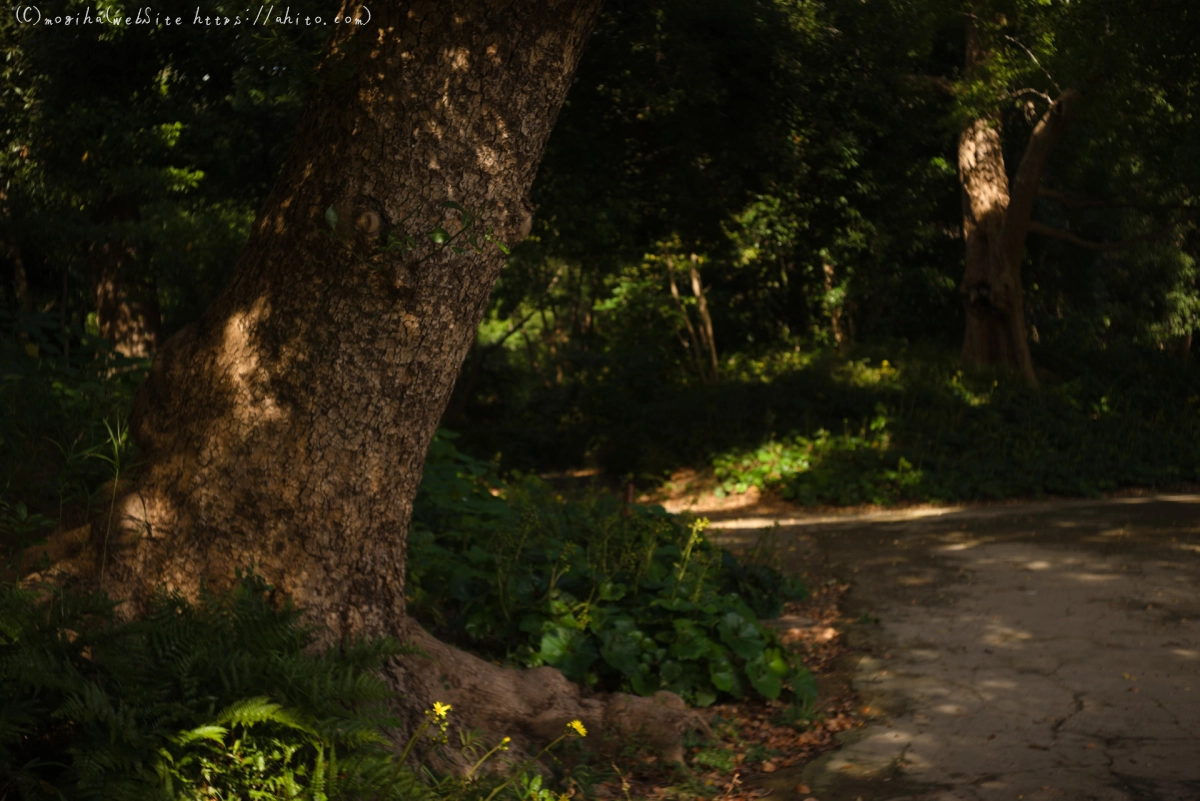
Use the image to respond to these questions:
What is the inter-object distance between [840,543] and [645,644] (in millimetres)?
4957

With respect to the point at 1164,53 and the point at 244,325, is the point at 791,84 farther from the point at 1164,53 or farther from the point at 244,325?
the point at 244,325

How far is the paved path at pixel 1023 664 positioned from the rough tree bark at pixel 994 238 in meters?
7.63

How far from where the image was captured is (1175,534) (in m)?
8.95

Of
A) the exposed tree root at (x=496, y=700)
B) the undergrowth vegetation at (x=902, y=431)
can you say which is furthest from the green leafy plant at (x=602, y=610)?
the undergrowth vegetation at (x=902, y=431)

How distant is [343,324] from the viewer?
3.65m

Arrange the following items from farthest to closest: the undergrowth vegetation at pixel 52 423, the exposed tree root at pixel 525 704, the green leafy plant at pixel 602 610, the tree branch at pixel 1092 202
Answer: the tree branch at pixel 1092 202, the green leafy plant at pixel 602 610, the undergrowth vegetation at pixel 52 423, the exposed tree root at pixel 525 704

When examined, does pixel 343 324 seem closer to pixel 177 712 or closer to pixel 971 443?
pixel 177 712

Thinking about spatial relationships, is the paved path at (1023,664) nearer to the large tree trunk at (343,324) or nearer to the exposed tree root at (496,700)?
the exposed tree root at (496,700)

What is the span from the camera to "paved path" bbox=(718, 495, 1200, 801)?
4.17m

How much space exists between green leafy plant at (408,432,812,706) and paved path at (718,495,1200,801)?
746mm

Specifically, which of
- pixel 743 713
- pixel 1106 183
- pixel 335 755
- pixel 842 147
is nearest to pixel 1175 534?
pixel 743 713

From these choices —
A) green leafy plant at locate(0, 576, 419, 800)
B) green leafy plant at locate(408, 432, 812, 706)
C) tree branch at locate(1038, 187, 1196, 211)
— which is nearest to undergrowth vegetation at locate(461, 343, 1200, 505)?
tree branch at locate(1038, 187, 1196, 211)

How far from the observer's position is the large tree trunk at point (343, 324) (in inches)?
144

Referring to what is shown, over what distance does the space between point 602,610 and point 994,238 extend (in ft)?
44.7
